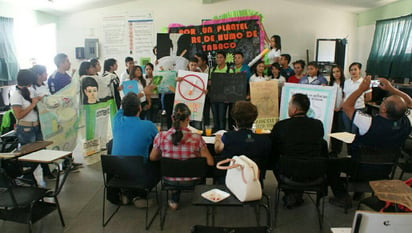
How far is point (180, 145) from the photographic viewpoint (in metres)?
2.47

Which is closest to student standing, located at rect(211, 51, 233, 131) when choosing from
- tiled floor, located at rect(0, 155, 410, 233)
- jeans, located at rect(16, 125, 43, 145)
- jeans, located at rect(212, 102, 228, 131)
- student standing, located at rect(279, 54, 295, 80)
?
jeans, located at rect(212, 102, 228, 131)

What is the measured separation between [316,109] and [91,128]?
3.07m

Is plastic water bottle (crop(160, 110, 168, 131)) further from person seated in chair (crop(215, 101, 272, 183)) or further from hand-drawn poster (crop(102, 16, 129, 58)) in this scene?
hand-drawn poster (crop(102, 16, 129, 58))

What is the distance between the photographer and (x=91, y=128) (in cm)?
414

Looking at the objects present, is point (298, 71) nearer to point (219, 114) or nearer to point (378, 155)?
point (219, 114)

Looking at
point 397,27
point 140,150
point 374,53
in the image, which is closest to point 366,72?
point 374,53

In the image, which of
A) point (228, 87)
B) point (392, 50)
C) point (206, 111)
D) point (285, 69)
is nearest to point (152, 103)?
point (206, 111)

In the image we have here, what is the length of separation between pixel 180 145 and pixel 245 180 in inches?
33.0

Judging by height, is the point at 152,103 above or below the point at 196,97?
below

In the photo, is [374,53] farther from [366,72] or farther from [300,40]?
[300,40]

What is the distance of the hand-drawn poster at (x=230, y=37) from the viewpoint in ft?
19.6

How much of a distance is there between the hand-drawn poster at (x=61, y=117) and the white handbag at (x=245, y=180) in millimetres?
2582

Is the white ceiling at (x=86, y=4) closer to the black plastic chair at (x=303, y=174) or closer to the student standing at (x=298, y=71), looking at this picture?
the student standing at (x=298, y=71)

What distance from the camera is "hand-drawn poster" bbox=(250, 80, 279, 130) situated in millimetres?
4148
